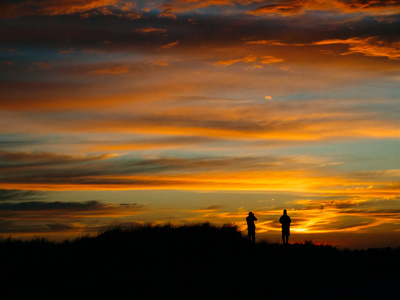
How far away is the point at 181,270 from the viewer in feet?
65.7

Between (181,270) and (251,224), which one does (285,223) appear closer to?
(251,224)

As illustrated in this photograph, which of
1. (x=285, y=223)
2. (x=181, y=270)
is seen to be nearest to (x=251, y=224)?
(x=285, y=223)

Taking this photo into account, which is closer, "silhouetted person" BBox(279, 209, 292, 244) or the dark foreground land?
the dark foreground land

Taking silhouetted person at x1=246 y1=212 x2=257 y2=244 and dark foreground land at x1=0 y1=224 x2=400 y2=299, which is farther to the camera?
silhouetted person at x1=246 y1=212 x2=257 y2=244

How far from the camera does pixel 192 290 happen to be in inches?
606

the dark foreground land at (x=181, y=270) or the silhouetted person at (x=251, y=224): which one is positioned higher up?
the silhouetted person at (x=251, y=224)

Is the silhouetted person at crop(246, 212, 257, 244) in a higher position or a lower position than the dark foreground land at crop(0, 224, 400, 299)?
higher

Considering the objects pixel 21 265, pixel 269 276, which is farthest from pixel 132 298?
pixel 21 265

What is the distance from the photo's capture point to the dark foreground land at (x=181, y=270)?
15219 millimetres

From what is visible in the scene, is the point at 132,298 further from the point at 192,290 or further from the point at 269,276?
the point at 269,276

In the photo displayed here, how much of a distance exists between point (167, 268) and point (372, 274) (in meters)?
8.25

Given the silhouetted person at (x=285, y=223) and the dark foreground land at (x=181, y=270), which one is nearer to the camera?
the dark foreground land at (x=181, y=270)

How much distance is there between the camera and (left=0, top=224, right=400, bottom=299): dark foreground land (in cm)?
1522

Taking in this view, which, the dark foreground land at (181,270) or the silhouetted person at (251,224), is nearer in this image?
the dark foreground land at (181,270)
